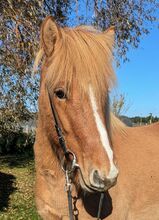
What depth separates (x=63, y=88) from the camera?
280 cm

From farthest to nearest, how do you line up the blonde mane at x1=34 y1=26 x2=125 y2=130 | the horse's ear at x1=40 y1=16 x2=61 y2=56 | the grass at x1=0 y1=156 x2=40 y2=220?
Result: the grass at x1=0 y1=156 x2=40 y2=220 → the horse's ear at x1=40 y1=16 x2=61 y2=56 → the blonde mane at x1=34 y1=26 x2=125 y2=130

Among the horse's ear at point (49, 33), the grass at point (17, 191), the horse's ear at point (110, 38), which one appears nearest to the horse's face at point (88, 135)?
the horse's ear at point (49, 33)

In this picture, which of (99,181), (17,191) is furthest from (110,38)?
(17,191)

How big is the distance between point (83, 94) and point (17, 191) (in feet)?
23.8

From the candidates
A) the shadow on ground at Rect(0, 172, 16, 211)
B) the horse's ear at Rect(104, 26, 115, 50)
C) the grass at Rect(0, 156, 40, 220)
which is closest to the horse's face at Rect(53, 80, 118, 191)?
the horse's ear at Rect(104, 26, 115, 50)

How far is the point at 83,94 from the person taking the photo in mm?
2734

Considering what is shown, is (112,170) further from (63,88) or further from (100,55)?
(100,55)

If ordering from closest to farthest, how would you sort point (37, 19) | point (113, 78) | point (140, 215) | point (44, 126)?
point (113, 78) < point (44, 126) < point (140, 215) < point (37, 19)

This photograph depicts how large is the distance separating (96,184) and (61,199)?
69 centimetres

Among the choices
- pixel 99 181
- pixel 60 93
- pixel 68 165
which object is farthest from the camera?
pixel 68 165

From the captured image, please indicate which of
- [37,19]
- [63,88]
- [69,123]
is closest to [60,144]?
[69,123]

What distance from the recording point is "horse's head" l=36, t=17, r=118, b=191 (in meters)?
2.58

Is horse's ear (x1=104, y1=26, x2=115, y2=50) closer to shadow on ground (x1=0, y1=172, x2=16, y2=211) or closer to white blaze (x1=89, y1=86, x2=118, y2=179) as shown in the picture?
white blaze (x1=89, y1=86, x2=118, y2=179)

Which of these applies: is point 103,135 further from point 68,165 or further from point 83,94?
point 68,165
